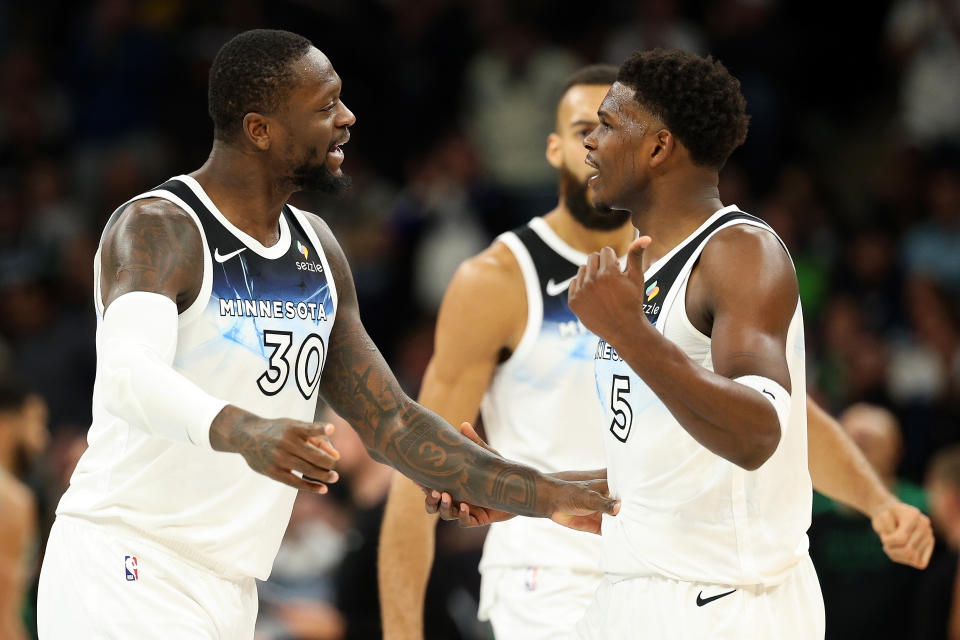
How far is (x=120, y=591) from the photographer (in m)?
4.06

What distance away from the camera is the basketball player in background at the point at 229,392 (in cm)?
384

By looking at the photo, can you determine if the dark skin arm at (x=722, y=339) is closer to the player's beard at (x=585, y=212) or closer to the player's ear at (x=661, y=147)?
the player's ear at (x=661, y=147)

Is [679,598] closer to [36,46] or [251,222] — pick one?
[251,222]

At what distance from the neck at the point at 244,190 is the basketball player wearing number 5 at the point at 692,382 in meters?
1.08

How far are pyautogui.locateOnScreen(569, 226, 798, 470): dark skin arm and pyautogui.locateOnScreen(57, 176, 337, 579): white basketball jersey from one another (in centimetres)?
114

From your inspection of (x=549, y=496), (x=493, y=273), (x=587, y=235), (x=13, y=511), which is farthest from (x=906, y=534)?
(x=13, y=511)

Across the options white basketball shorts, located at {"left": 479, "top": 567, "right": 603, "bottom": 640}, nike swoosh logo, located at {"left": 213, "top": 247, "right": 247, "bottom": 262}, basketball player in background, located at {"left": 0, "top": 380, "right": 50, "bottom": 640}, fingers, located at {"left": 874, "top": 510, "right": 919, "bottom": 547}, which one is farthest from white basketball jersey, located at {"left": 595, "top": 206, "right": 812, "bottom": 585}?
basketball player in background, located at {"left": 0, "top": 380, "right": 50, "bottom": 640}

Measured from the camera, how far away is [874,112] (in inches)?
479

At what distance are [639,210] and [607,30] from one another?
823 cm

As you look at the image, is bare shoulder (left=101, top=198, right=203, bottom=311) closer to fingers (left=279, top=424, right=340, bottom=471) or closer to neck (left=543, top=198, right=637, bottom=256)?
fingers (left=279, top=424, right=340, bottom=471)

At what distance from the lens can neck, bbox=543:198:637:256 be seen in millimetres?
5641

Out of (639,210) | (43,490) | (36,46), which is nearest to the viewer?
(639,210)

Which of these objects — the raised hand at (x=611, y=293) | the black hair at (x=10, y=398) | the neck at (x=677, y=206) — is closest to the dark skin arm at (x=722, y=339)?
the raised hand at (x=611, y=293)

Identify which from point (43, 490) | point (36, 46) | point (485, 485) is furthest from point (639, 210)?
point (36, 46)
